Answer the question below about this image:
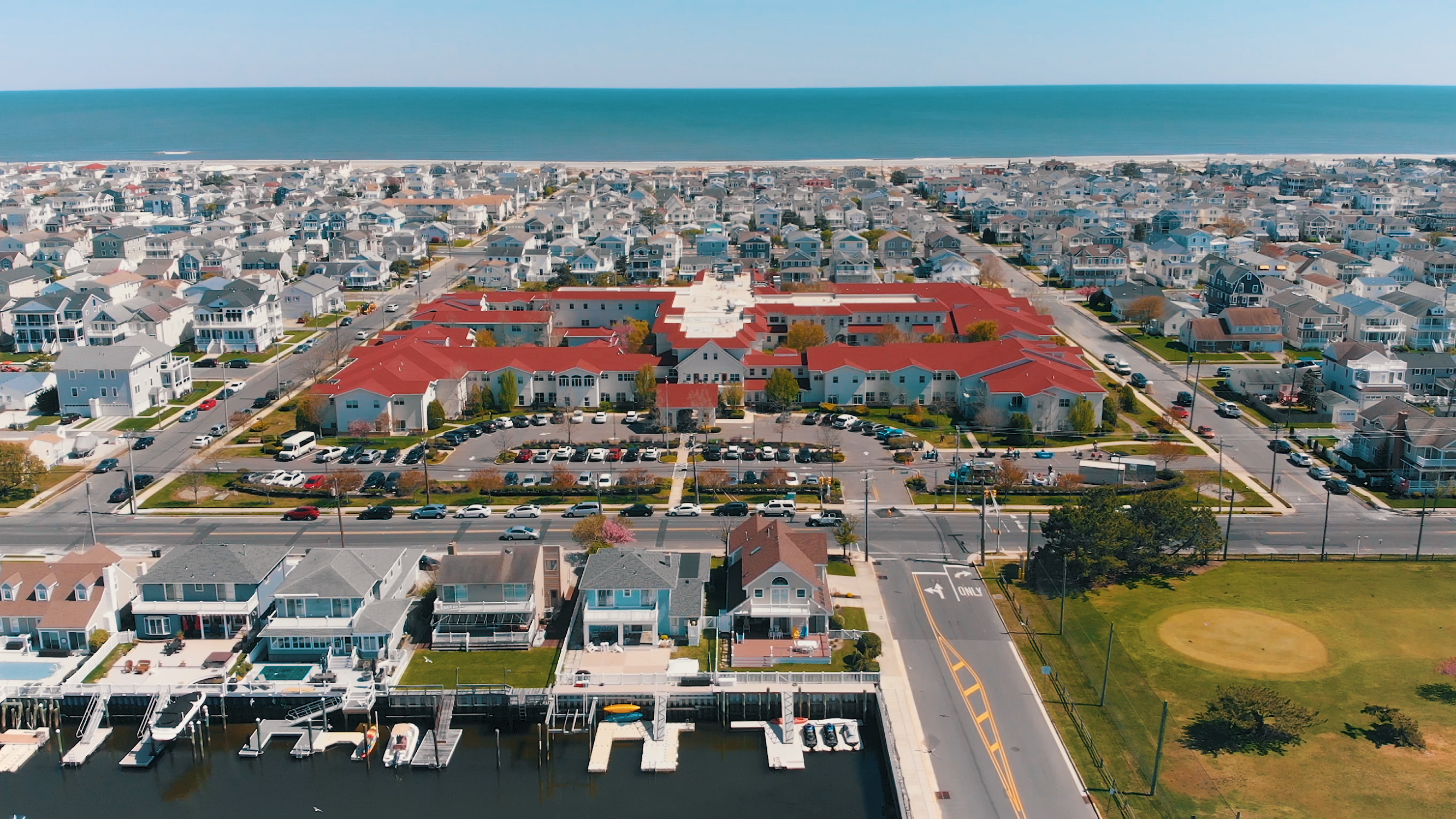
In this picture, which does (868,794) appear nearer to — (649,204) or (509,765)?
(509,765)

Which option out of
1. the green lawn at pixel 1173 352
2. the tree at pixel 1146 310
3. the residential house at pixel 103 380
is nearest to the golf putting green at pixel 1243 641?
the green lawn at pixel 1173 352

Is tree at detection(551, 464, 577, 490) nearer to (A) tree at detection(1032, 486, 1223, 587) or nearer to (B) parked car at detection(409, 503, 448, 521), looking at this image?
(B) parked car at detection(409, 503, 448, 521)

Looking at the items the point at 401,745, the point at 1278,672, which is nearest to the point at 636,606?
the point at 401,745

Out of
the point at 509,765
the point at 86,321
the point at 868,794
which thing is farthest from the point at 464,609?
the point at 86,321

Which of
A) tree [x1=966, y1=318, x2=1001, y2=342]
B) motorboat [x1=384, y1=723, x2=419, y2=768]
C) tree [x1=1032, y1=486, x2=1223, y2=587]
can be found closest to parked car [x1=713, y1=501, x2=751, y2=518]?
tree [x1=1032, y1=486, x2=1223, y2=587]

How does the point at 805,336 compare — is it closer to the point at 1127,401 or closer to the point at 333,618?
the point at 1127,401

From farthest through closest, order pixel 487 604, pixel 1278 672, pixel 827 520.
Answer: pixel 827 520
pixel 487 604
pixel 1278 672

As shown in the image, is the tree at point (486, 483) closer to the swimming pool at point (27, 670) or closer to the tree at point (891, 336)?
the swimming pool at point (27, 670)
